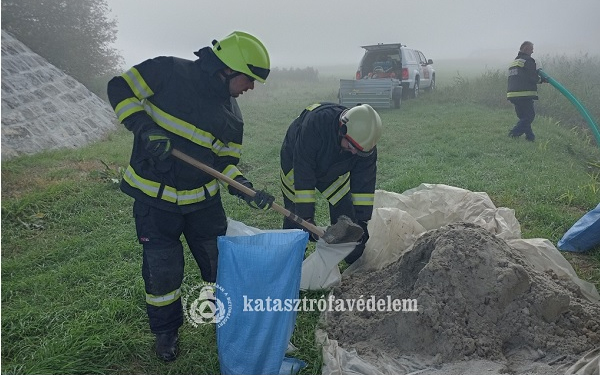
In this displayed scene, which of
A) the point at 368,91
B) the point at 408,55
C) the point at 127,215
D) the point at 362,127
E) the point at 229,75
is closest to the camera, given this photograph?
the point at 229,75

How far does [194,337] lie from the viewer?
271 centimetres

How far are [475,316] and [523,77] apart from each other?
21.8 feet

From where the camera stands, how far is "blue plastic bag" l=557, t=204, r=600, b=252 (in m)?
3.65

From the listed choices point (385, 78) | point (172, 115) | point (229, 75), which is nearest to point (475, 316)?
point (229, 75)

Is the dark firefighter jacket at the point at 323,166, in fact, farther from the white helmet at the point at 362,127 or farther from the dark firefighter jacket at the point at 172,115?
the dark firefighter jacket at the point at 172,115

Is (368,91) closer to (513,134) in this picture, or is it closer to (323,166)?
(513,134)

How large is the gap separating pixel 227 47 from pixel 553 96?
11.7m

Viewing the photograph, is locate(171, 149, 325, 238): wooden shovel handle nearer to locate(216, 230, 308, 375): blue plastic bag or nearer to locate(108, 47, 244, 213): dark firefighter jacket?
locate(108, 47, 244, 213): dark firefighter jacket

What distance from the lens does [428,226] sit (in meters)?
3.91

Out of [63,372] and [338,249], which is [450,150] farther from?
[63,372]

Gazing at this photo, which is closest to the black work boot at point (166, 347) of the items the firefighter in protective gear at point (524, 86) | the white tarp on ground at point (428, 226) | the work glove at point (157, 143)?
the white tarp on ground at point (428, 226)

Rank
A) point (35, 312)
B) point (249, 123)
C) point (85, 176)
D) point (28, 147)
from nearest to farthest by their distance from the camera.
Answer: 1. point (35, 312)
2. point (85, 176)
3. point (28, 147)
4. point (249, 123)

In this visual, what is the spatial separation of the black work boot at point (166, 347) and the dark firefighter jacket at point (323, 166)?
3.72 ft

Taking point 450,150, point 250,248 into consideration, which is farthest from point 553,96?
point 250,248
